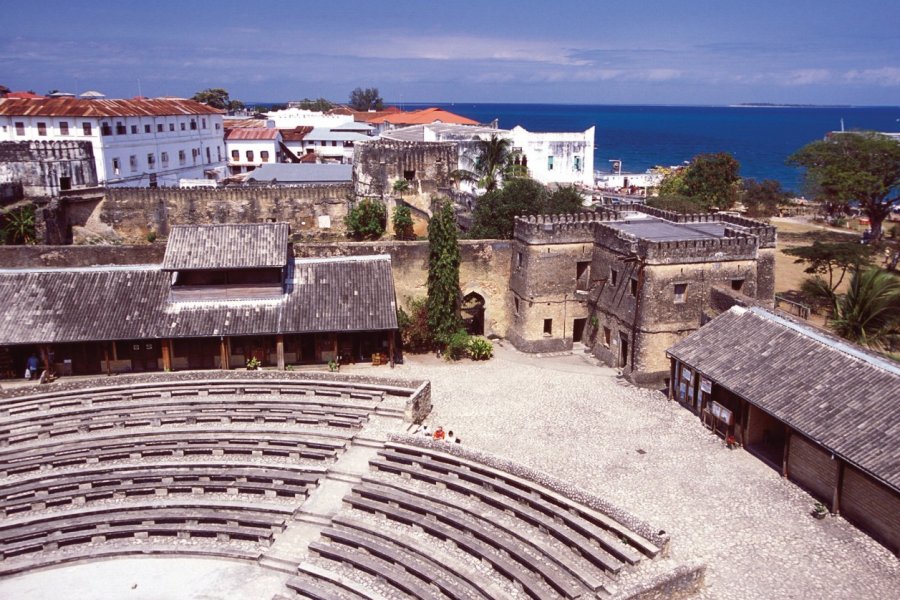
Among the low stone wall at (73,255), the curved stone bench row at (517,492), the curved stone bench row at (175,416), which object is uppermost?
the low stone wall at (73,255)

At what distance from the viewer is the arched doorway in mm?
37094

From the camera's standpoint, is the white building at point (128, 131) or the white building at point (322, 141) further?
the white building at point (322, 141)

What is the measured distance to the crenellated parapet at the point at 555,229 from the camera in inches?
1305

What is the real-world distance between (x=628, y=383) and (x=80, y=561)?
2107cm

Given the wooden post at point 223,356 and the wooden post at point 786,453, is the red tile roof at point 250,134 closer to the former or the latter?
the wooden post at point 223,356

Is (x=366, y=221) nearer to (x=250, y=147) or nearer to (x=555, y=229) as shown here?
(x=555, y=229)

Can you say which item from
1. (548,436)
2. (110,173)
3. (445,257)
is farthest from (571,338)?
(110,173)

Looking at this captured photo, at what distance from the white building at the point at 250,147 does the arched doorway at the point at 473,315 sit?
52.9m

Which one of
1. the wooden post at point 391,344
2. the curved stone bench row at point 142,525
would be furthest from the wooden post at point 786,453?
the wooden post at point 391,344

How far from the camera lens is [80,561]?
20031 millimetres

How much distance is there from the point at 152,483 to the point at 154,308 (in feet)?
33.2

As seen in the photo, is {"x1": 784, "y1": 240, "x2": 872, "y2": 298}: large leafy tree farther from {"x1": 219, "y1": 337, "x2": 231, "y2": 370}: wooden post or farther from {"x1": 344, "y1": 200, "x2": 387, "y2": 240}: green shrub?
{"x1": 219, "y1": 337, "x2": 231, "y2": 370}: wooden post

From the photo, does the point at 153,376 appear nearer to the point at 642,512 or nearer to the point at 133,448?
the point at 133,448

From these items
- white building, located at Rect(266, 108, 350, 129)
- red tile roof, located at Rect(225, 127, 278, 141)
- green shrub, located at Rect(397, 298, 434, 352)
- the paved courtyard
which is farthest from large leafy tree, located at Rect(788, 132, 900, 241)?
white building, located at Rect(266, 108, 350, 129)
